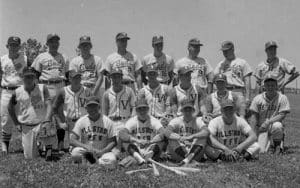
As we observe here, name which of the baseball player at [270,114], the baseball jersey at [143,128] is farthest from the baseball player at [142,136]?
the baseball player at [270,114]

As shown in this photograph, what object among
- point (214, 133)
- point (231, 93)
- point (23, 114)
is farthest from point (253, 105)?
→ point (23, 114)

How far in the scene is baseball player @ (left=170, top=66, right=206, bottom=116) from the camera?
1017 cm

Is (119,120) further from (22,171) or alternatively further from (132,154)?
(22,171)

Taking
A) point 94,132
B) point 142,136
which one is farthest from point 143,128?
point 94,132

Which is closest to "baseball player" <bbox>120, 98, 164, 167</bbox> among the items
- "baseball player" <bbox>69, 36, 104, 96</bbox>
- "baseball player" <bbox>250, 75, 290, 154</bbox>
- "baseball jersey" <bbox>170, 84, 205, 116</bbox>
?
"baseball jersey" <bbox>170, 84, 205, 116</bbox>

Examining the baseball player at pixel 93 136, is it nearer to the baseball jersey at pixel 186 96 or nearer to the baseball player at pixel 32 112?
the baseball player at pixel 32 112

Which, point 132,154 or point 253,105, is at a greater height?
point 253,105

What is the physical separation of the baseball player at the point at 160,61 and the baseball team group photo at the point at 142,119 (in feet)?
0.09

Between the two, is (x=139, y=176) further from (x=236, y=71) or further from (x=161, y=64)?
(x=236, y=71)

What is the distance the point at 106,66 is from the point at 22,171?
360 cm

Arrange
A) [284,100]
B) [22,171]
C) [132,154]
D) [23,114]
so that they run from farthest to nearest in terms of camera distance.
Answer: [284,100] < [23,114] < [132,154] < [22,171]

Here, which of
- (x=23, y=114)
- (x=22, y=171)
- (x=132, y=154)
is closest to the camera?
(x=22, y=171)

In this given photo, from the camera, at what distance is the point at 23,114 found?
33.1 ft

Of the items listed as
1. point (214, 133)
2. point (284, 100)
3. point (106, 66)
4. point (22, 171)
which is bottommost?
point (22, 171)
